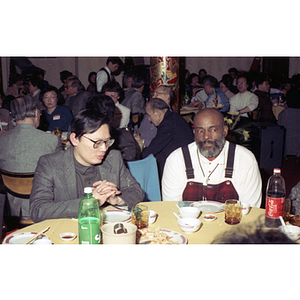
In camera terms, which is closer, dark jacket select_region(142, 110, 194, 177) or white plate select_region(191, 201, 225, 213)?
white plate select_region(191, 201, 225, 213)

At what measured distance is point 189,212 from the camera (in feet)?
5.97

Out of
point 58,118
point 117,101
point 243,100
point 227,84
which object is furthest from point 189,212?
point 227,84

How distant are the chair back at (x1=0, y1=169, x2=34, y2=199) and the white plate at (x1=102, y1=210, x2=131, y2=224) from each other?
3.10ft

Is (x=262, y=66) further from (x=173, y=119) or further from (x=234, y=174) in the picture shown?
(x=234, y=174)

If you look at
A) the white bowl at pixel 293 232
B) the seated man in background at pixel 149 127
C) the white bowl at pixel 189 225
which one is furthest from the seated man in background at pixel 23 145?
the white bowl at pixel 293 232

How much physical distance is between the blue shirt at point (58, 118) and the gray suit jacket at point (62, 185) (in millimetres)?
2785

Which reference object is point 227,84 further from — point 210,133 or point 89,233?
point 89,233

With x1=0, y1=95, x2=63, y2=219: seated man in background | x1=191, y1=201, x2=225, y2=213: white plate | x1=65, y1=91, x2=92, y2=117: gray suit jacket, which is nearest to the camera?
x1=191, y1=201, x2=225, y2=213: white plate

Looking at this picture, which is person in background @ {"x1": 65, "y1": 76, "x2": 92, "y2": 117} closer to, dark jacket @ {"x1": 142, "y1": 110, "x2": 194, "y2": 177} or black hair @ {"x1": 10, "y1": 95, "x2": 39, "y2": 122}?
dark jacket @ {"x1": 142, "y1": 110, "x2": 194, "y2": 177}

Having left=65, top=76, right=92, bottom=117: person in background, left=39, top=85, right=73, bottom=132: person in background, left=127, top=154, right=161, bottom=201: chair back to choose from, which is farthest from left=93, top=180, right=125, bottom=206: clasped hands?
left=65, top=76, right=92, bottom=117: person in background

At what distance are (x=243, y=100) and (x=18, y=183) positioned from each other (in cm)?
513

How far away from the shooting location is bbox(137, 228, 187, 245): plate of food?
153cm

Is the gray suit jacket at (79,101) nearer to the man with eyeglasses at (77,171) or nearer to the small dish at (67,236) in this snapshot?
the man with eyeglasses at (77,171)
